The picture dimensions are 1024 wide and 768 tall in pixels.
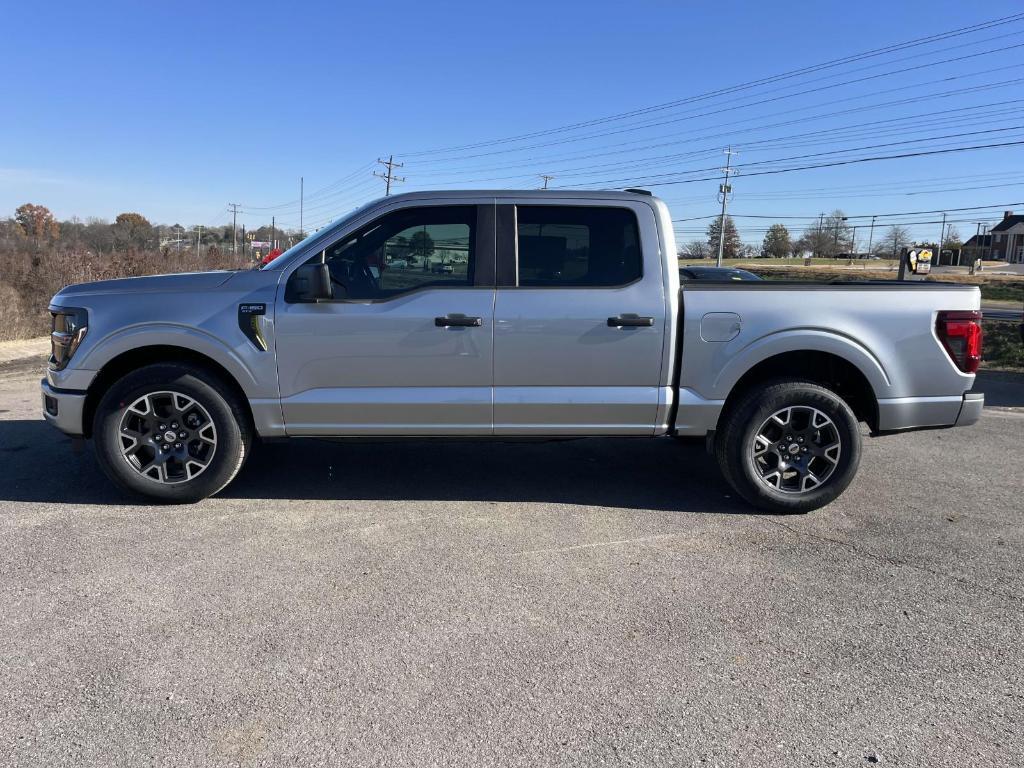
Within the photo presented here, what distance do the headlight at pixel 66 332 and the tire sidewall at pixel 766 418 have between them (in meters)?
4.11

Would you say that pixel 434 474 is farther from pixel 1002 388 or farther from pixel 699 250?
pixel 699 250

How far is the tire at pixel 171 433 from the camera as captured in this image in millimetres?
4621

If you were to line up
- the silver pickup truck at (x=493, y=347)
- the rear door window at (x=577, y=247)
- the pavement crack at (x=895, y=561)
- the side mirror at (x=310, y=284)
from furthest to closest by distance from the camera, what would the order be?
the rear door window at (x=577, y=247) < the silver pickup truck at (x=493, y=347) < the side mirror at (x=310, y=284) < the pavement crack at (x=895, y=561)

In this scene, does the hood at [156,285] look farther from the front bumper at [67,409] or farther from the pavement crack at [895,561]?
the pavement crack at [895,561]

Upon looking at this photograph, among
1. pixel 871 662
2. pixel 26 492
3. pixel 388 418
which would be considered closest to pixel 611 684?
pixel 871 662

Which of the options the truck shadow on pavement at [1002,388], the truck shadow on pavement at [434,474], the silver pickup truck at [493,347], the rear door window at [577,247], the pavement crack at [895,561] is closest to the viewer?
the pavement crack at [895,561]

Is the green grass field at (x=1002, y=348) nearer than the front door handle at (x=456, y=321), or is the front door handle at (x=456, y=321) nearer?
the front door handle at (x=456, y=321)

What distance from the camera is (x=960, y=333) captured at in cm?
473

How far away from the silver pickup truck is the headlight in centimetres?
2

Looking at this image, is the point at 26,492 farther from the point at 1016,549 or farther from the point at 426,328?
the point at 1016,549

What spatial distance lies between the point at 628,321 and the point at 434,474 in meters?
1.92

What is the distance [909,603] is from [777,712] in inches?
51.6

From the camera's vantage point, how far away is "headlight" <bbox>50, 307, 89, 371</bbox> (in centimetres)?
462

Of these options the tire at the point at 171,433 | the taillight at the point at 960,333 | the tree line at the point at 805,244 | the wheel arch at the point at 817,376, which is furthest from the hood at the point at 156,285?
the tree line at the point at 805,244
